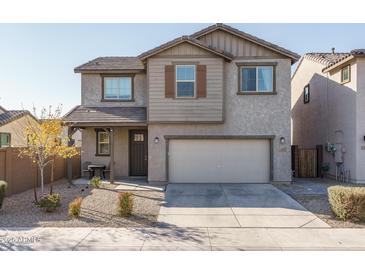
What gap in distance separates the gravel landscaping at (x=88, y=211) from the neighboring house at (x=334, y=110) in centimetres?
→ 983

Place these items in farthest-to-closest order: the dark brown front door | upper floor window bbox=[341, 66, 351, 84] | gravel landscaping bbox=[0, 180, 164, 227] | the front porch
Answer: the dark brown front door < the front porch < upper floor window bbox=[341, 66, 351, 84] < gravel landscaping bbox=[0, 180, 164, 227]

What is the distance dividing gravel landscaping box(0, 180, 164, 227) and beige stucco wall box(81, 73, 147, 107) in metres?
5.11

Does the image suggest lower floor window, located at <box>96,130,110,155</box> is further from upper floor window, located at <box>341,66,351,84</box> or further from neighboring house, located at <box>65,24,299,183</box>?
upper floor window, located at <box>341,66,351,84</box>

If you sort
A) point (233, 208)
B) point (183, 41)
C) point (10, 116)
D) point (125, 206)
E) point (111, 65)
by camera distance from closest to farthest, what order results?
1. point (125, 206)
2. point (233, 208)
3. point (183, 41)
4. point (111, 65)
5. point (10, 116)

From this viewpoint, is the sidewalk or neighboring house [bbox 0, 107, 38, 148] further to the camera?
neighboring house [bbox 0, 107, 38, 148]

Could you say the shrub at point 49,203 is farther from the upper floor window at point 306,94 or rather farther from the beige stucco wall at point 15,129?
the upper floor window at point 306,94

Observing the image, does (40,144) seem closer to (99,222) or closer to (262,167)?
(99,222)

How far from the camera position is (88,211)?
28.9 ft

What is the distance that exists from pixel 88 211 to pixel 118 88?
8219 millimetres

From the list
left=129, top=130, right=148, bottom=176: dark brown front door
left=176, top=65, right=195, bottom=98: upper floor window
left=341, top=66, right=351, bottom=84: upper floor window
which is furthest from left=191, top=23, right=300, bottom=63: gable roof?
left=129, top=130, right=148, bottom=176: dark brown front door

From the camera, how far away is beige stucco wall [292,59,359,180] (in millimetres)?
13991

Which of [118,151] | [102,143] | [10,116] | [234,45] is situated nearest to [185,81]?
[234,45]

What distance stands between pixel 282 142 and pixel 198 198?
5573 millimetres

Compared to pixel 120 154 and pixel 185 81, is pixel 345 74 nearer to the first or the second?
pixel 185 81
